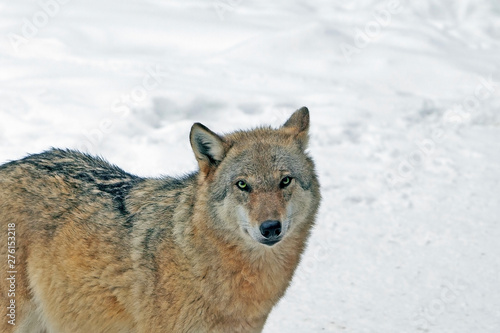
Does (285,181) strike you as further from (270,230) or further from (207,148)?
(207,148)

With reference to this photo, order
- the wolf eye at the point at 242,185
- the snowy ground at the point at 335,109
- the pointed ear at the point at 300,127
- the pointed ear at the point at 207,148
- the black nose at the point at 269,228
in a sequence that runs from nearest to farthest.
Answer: the black nose at the point at 269,228 < the wolf eye at the point at 242,185 < the pointed ear at the point at 207,148 < the pointed ear at the point at 300,127 < the snowy ground at the point at 335,109

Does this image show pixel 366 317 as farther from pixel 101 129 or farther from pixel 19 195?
pixel 101 129

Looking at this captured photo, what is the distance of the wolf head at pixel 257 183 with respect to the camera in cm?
472

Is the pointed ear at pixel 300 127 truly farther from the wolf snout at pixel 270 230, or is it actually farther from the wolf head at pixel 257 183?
the wolf snout at pixel 270 230

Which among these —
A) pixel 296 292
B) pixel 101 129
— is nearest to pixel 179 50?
pixel 101 129

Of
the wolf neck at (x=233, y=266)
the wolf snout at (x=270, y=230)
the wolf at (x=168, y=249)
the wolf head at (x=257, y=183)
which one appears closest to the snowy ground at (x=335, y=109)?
the wolf neck at (x=233, y=266)

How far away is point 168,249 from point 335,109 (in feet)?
19.9

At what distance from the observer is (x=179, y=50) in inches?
483

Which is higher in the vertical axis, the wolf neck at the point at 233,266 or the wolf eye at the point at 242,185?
the wolf eye at the point at 242,185

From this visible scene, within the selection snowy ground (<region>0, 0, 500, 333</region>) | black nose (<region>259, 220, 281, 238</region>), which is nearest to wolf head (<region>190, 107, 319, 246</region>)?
black nose (<region>259, 220, 281, 238</region>)

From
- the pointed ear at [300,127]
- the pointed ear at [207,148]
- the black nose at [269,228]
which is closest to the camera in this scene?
the black nose at [269,228]

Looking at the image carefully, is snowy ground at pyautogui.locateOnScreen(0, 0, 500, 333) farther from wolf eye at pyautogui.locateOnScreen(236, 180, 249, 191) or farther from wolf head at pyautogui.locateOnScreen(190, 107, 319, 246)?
wolf eye at pyautogui.locateOnScreen(236, 180, 249, 191)

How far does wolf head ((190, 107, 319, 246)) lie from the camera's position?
4.72 m

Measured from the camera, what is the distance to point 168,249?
5023 millimetres
